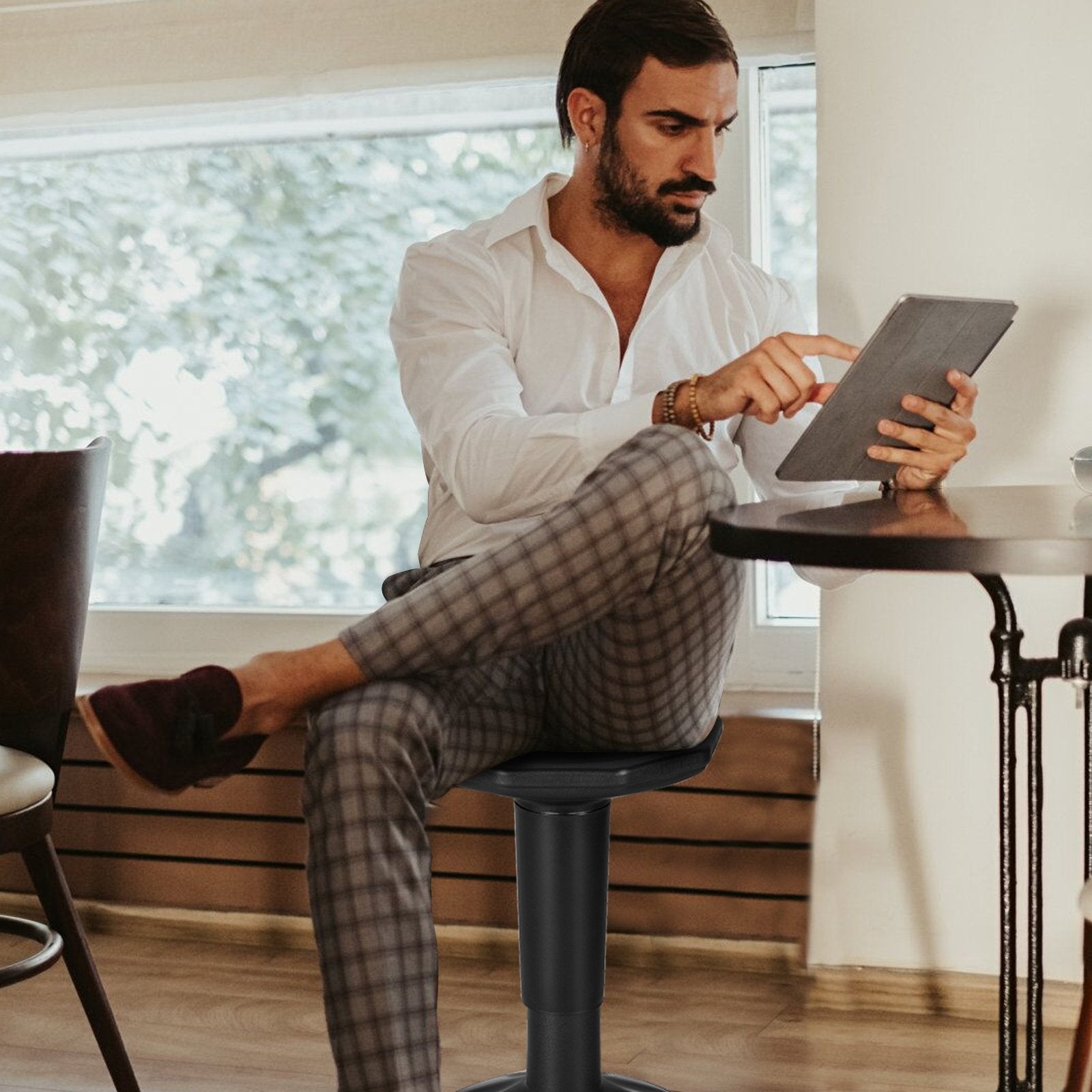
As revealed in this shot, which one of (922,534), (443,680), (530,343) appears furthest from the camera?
(530,343)

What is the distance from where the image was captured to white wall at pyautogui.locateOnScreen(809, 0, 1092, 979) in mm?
2084

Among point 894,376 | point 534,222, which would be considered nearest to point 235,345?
point 534,222

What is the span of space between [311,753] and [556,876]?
349mm

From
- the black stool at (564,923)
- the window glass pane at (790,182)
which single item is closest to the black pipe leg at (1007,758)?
the black stool at (564,923)

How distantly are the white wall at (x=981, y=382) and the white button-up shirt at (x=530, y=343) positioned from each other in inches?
9.8

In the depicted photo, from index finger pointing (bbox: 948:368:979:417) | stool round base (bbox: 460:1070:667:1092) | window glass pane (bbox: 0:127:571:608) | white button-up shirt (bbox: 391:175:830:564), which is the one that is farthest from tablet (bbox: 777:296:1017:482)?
window glass pane (bbox: 0:127:571:608)

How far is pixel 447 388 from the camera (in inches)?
71.8

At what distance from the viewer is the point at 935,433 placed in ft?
5.22

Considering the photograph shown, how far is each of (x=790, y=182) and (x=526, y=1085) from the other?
1606 millimetres

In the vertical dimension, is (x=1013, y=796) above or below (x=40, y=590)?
below

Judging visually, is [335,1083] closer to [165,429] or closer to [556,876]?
[556,876]

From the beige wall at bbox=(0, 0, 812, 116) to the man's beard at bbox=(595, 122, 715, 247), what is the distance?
0.64m

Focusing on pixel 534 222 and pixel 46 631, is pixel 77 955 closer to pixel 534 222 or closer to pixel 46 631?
pixel 46 631

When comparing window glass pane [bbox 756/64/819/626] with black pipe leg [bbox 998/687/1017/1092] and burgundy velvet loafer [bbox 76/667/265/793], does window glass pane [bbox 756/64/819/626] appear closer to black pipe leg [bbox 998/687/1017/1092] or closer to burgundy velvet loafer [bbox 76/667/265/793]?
black pipe leg [bbox 998/687/1017/1092]
